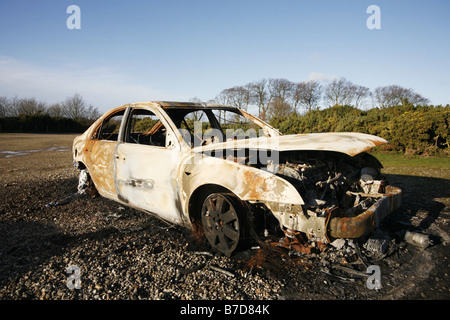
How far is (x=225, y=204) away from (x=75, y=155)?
3.58 meters

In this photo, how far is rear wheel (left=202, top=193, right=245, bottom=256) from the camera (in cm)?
268

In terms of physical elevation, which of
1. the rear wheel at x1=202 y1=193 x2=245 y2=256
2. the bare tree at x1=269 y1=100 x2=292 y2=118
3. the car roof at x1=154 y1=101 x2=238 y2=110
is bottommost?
the rear wheel at x1=202 y1=193 x2=245 y2=256

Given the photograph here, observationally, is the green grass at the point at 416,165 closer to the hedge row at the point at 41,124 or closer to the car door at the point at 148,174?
the car door at the point at 148,174

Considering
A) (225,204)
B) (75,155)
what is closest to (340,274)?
(225,204)

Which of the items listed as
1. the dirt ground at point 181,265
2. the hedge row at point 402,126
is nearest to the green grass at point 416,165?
the hedge row at point 402,126

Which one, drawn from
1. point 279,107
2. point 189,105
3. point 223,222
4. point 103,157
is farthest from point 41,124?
point 223,222

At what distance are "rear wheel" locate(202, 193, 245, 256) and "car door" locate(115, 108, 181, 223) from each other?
0.43 meters

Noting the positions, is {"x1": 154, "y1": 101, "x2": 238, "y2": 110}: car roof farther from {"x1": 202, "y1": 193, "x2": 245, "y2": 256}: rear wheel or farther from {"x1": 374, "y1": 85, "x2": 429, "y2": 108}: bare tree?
{"x1": 374, "y1": 85, "x2": 429, "y2": 108}: bare tree

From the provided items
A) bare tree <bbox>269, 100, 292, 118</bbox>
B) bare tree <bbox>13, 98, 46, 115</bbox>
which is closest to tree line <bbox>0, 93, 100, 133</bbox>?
bare tree <bbox>13, 98, 46, 115</bbox>

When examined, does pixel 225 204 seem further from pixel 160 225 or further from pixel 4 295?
pixel 4 295

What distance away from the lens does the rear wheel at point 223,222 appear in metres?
2.68

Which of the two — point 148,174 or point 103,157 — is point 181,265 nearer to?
point 148,174

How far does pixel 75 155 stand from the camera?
16.3ft

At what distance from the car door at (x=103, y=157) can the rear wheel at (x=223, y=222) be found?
1784 millimetres
